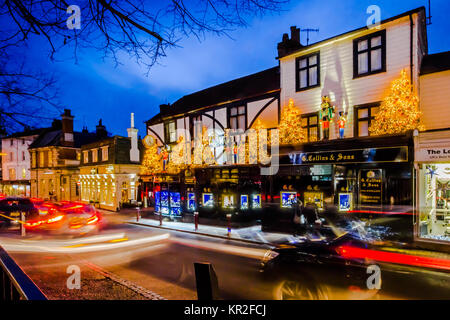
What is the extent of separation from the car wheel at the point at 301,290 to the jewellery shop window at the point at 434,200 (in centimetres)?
886

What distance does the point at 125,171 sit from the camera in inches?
1127

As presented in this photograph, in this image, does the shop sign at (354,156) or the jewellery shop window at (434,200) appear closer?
the jewellery shop window at (434,200)

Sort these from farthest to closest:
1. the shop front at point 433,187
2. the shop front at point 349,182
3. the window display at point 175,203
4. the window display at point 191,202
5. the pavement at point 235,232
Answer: the window display at point 191,202 < the window display at point 175,203 < the pavement at point 235,232 < the shop front at point 349,182 < the shop front at point 433,187

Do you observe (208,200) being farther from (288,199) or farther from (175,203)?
(288,199)

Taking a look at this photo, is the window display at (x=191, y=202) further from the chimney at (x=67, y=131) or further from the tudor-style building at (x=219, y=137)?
the chimney at (x=67, y=131)

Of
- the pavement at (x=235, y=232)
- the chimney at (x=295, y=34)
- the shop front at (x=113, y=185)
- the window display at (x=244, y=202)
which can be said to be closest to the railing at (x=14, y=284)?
the pavement at (x=235, y=232)

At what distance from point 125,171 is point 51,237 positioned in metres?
14.8

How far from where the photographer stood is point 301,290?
5391mm

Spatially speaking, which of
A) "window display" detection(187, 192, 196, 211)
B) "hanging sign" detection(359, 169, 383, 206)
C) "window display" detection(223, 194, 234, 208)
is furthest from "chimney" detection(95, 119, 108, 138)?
"hanging sign" detection(359, 169, 383, 206)

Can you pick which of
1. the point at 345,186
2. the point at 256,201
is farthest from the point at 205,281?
the point at 256,201

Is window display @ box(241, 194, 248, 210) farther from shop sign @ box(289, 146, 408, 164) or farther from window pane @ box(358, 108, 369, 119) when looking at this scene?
window pane @ box(358, 108, 369, 119)

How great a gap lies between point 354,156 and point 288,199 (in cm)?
417

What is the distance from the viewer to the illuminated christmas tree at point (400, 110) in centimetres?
1171

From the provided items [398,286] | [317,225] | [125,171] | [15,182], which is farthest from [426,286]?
[15,182]
